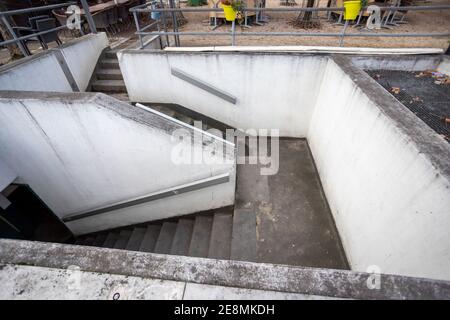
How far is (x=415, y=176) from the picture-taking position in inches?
75.2

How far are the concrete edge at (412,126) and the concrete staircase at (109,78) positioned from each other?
5.13 m

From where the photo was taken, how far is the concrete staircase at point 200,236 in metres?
3.38

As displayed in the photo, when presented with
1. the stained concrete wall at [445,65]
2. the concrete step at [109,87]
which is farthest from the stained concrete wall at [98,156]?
the stained concrete wall at [445,65]

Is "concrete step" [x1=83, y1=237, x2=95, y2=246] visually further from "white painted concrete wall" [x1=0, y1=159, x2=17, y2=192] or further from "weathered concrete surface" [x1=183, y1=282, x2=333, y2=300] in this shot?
"weathered concrete surface" [x1=183, y1=282, x2=333, y2=300]

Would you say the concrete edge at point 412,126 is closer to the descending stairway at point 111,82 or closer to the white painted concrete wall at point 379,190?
the white painted concrete wall at point 379,190

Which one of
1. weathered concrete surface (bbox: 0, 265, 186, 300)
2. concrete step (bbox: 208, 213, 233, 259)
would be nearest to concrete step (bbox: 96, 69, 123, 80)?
concrete step (bbox: 208, 213, 233, 259)

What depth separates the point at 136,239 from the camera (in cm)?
451

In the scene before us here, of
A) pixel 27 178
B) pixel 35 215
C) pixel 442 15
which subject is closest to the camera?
pixel 27 178

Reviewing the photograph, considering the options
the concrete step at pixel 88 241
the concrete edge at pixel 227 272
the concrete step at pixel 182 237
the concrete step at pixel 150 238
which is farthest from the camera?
the concrete step at pixel 88 241

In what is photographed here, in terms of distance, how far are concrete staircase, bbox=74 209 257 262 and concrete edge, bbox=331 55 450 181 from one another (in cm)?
243

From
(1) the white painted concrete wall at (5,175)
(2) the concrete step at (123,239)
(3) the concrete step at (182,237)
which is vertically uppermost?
(1) the white painted concrete wall at (5,175)
